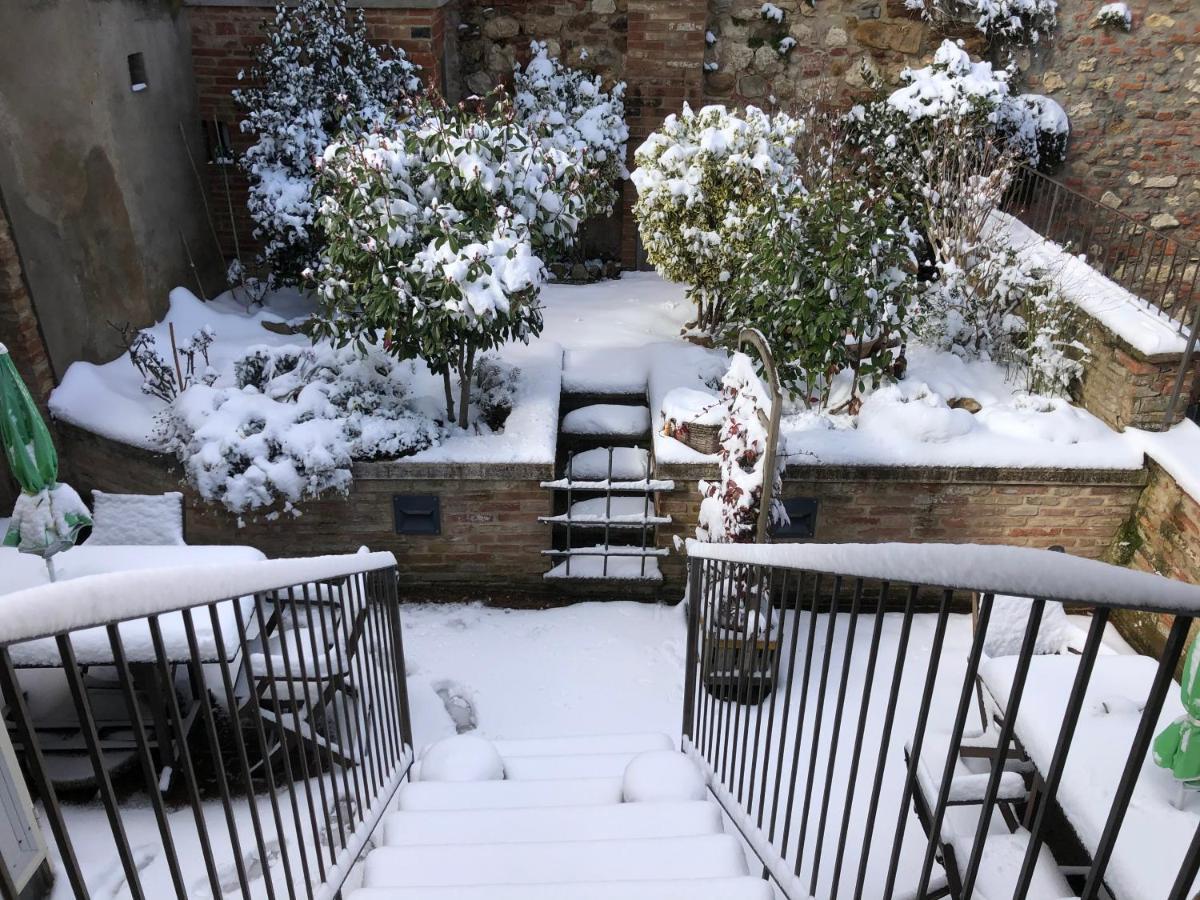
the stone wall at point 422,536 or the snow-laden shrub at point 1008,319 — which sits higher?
the snow-laden shrub at point 1008,319

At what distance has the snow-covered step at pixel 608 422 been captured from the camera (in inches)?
220

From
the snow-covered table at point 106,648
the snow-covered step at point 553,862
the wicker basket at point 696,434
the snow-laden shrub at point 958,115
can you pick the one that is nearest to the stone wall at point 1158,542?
the wicker basket at point 696,434

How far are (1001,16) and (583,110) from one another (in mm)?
3735

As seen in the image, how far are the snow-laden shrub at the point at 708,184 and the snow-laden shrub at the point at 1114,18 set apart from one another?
3608mm

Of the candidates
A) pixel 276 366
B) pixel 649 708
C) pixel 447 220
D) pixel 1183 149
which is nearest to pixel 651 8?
pixel 447 220

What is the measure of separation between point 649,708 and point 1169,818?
2272mm

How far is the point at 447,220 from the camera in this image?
4.64 m

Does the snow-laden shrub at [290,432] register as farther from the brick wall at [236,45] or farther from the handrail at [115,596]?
the handrail at [115,596]

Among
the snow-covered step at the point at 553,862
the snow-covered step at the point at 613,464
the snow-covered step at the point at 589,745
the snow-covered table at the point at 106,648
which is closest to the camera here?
the snow-covered step at the point at 553,862

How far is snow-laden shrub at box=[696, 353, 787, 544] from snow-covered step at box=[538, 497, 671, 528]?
2.66 ft

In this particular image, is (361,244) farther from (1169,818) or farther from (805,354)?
(1169,818)

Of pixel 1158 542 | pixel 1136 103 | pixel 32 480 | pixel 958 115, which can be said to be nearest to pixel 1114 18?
pixel 1136 103

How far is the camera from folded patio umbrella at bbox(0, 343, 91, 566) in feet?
11.0

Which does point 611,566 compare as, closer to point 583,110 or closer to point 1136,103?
point 583,110
